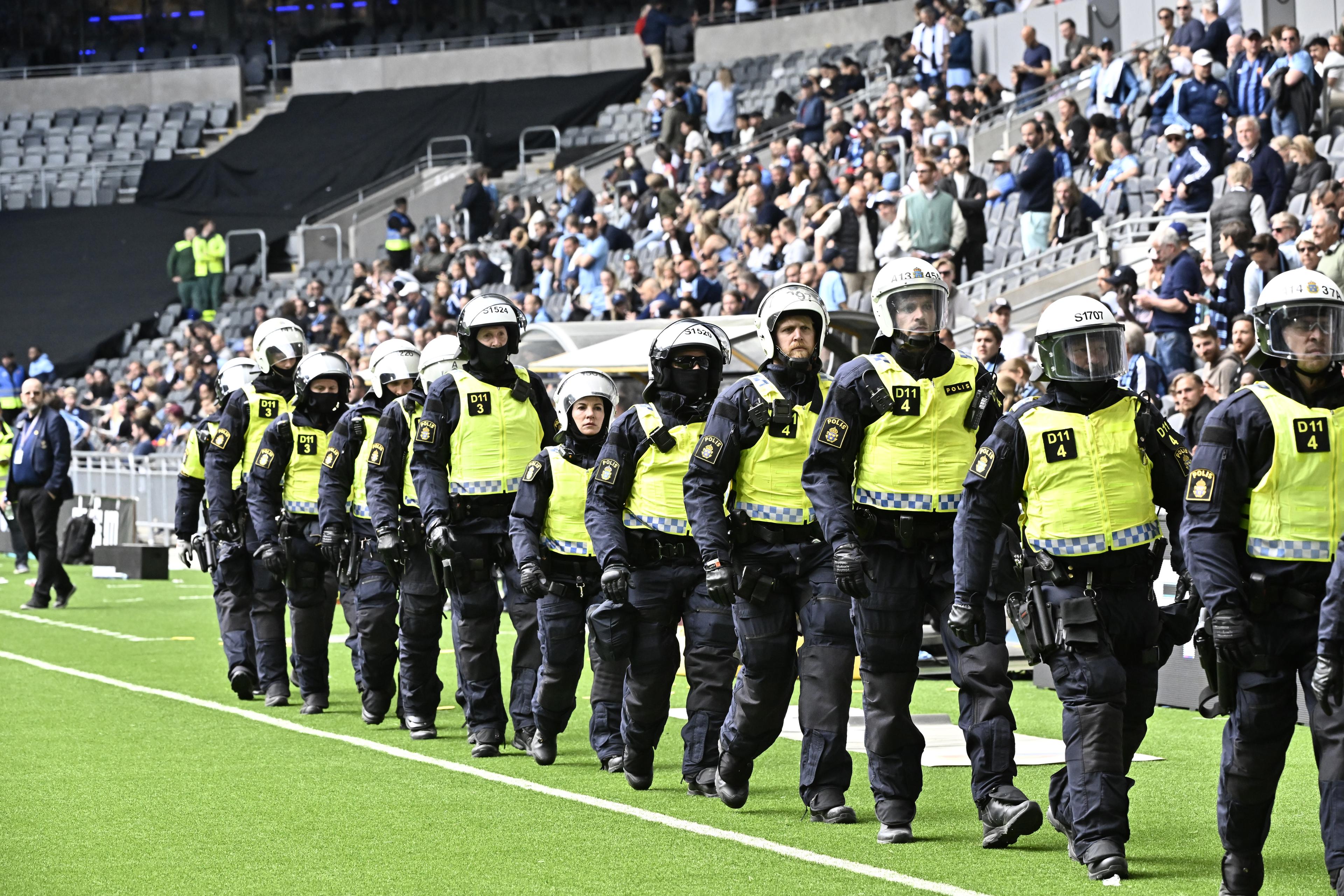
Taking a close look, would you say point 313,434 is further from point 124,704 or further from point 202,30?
point 202,30

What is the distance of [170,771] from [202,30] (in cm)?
3755

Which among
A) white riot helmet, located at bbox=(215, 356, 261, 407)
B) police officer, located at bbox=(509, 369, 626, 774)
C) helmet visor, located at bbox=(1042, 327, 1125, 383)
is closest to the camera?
helmet visor, located at bbox=(1042, 327, 1125, 383)

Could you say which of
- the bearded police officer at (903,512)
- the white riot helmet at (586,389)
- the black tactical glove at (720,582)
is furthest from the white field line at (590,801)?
the white riot helmet at (586,389)

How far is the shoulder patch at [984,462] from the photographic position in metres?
6.73

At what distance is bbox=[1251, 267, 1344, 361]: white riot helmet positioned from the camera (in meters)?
6.03

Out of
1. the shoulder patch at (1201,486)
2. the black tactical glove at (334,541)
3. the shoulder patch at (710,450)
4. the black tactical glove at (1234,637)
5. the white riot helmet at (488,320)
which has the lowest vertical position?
the black tactical glove at (1234,637)

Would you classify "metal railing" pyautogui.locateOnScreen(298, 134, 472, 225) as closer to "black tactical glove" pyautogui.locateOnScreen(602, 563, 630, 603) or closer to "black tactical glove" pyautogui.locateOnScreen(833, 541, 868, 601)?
"black tactical glove" pyautogui.locateOnScreen(602, 563, 630, 603)

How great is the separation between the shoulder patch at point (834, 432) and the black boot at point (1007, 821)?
57.0 inches

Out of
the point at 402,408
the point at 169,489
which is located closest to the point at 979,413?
the point at 402,408

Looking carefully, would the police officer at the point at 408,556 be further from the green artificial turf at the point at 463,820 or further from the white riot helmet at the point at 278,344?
the white riot helmet at the point at 278,344

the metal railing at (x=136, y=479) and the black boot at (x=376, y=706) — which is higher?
the metal railing at (x=136, y=479)

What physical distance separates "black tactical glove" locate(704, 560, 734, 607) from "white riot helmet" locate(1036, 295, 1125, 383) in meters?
1.55

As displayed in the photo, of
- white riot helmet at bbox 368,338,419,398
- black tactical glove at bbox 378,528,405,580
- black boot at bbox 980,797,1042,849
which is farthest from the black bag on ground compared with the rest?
black boot at bbox 980,797,1042,849

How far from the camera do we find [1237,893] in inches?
234
